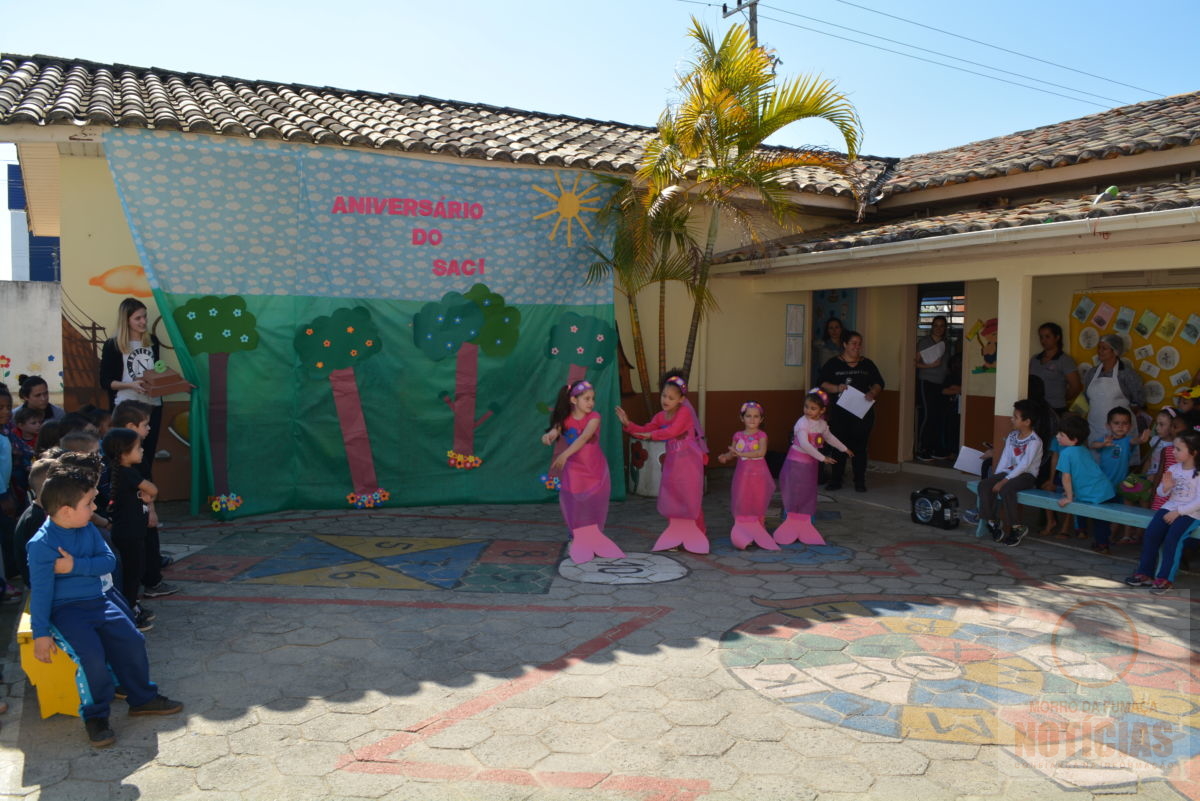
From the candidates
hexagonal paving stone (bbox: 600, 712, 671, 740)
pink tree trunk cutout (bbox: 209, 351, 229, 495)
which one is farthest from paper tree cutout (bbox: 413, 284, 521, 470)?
hexagonal paving stone (bbox: 600, 712, 671, 740)

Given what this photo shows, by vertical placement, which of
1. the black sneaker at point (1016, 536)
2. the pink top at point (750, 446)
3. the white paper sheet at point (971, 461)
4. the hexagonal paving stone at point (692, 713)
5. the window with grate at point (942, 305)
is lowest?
the hexagonal paving stone at point (692, 713)

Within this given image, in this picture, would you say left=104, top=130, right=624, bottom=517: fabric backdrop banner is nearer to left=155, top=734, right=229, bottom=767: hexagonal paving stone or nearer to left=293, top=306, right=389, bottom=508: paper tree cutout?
left=293, top=306, right=389, bottom=508: paper tree cutout

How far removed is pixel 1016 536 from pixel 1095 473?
85cm

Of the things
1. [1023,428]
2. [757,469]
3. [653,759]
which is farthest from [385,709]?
[1023,428]

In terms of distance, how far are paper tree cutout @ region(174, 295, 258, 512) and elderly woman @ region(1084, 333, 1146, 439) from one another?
7890 millimetres

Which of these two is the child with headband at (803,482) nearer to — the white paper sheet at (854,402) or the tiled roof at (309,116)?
the white paper sheet at (854,402)

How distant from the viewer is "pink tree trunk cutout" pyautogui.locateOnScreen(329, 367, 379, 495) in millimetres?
8570

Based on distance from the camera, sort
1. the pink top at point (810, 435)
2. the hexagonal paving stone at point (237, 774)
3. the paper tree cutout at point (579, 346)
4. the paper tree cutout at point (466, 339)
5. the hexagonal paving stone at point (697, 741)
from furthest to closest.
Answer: the paper tree cutout at point (579, 346) < the paper tree cutout at point (466, 339) < the pink top at point (810, 435) < the hexagonal paving stone at point (697, 741) < the hexagonal paving stone at point (237, 774)

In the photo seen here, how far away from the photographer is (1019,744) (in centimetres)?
401

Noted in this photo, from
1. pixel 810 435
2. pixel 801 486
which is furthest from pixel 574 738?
pixel 810 435

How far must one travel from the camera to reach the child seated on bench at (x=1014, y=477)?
25.3 ft

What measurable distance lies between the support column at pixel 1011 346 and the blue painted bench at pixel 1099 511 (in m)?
0.72

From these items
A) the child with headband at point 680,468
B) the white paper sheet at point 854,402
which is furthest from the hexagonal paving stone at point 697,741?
the white paper sheet at point 854,402

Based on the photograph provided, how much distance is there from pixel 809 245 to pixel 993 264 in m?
1.91
